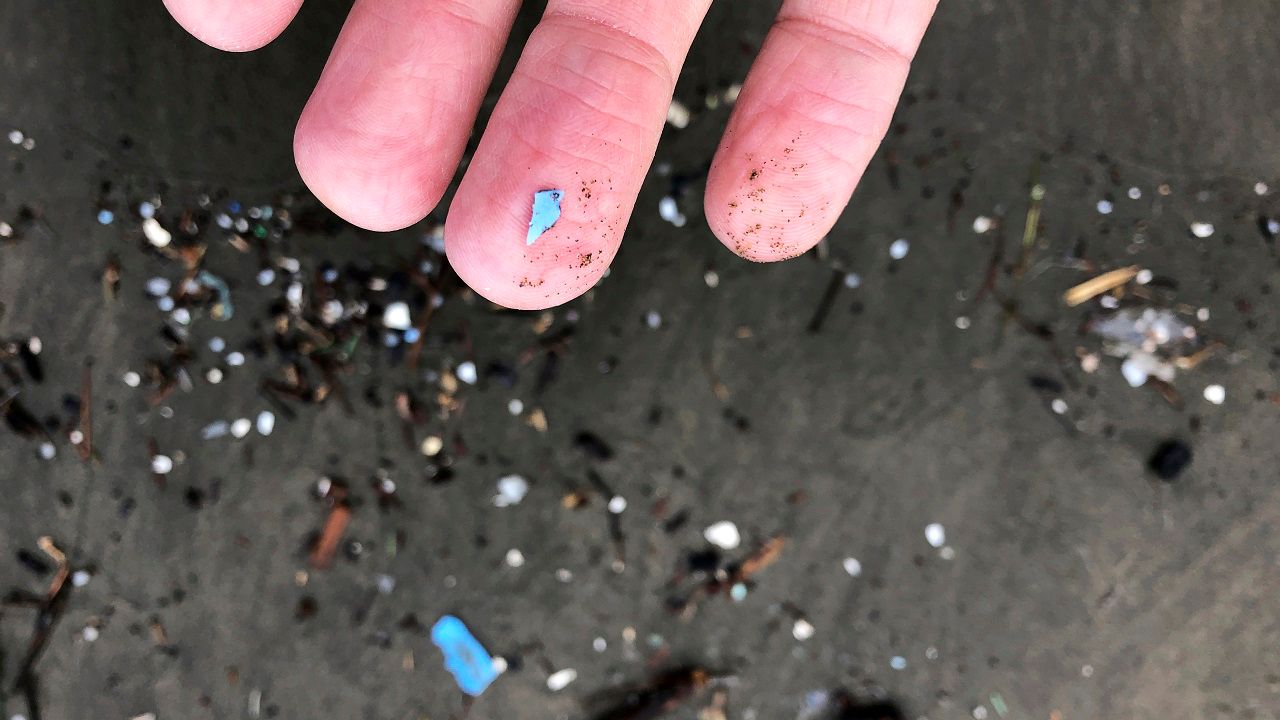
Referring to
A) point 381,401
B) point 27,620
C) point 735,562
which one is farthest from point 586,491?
point 27,620

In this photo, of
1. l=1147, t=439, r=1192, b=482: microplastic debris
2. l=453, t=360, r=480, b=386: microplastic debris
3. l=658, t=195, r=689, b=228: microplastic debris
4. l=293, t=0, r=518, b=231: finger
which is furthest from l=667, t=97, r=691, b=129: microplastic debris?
l=1147, t=439, r=1192, b=482: microplastic debris

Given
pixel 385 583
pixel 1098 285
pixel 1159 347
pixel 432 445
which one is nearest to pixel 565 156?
pixel 432 445

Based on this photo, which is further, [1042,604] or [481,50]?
[1042,604]

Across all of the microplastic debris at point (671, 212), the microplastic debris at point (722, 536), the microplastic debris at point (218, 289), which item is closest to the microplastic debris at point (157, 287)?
the microplastic debris at point (218, 289)

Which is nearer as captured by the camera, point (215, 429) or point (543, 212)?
point (543, 212)

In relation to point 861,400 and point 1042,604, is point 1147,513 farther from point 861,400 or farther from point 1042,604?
point 861,400

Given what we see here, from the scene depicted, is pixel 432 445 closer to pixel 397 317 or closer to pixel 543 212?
pixel 397 317
